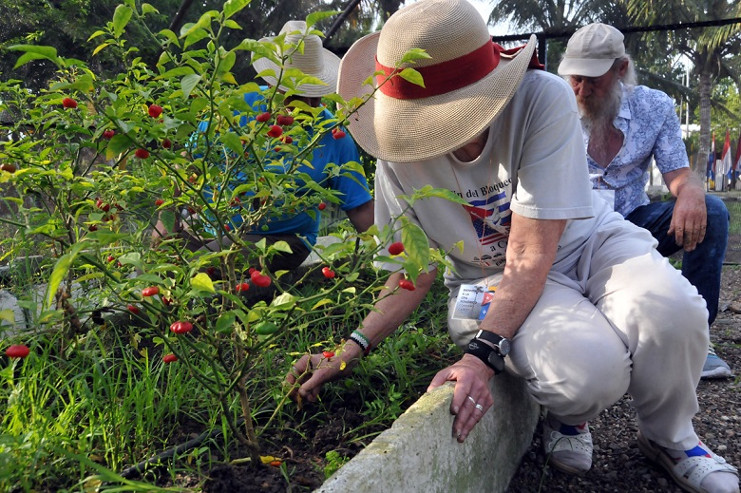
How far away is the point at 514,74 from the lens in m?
1.78

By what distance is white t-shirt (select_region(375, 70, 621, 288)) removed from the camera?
6.23ft

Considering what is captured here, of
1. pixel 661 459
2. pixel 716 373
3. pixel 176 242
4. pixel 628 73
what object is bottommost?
pixel 716 373


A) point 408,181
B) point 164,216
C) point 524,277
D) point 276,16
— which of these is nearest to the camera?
point 164,216

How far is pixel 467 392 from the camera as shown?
168 centimetres

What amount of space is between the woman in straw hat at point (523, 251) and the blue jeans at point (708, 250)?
Answer: 90 centimetres

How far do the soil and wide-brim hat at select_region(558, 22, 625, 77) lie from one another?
→ 150cm

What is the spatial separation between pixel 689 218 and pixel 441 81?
1.54 m

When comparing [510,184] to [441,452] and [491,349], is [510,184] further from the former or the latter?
[441,452]

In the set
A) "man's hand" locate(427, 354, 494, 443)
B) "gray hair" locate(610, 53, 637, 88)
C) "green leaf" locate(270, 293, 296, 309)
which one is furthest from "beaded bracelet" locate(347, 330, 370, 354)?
"gray hair" locate(610, 53, 637, 88)

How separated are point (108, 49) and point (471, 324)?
7.94 m

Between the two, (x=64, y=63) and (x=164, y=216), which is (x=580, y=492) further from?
(x=64, y=63)

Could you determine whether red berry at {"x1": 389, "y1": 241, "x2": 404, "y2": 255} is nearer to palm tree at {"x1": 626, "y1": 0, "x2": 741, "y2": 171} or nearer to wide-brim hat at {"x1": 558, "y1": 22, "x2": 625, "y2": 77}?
wide-brim hat at {"x1": 558, "y1": 22, "x2": 625, "y2": 77}

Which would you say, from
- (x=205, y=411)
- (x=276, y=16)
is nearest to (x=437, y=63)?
(x=205, y=411)

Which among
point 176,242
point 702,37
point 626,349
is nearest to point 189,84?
point 176,242
